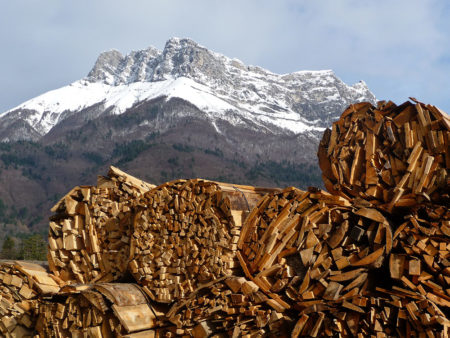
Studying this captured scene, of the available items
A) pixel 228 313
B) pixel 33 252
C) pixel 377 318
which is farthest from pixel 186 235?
pixel 33 252

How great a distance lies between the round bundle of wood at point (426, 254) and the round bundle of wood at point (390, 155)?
10.4 inches

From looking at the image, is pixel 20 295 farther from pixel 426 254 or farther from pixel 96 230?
pixel 426 254

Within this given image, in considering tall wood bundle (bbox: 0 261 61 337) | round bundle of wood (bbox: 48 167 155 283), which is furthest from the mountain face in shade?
tall wood bundle (bbox: 0 261 61 337)

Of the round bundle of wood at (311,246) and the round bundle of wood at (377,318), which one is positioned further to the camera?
the round bundle of wood at (311,246)

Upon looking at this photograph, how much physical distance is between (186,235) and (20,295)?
3578 millimetres

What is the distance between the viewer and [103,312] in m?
6.33

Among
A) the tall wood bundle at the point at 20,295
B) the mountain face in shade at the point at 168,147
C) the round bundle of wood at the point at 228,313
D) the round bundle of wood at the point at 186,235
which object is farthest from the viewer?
the mountain face in shade at the point at 168,147

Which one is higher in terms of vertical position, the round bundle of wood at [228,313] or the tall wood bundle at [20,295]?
the round bundle of wood at [228,313]

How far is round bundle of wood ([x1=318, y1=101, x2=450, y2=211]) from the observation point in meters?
5.16

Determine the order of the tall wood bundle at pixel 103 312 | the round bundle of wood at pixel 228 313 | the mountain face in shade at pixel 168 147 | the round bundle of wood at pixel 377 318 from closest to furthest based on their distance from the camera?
the round bundle of wood at pixel 377 318
the round bundle of wood at pixel 228 313
the tall wood bundle at pixel 103 312
the mountain face in shade at pixel 168 147

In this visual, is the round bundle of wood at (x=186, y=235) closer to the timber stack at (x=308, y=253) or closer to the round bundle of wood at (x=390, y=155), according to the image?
the timber stack at (x=308, y=253)

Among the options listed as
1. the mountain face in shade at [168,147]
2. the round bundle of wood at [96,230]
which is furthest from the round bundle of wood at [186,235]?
the mountain face in shade at [168,147]

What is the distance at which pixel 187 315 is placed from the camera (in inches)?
234

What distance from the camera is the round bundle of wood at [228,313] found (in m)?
5.31
